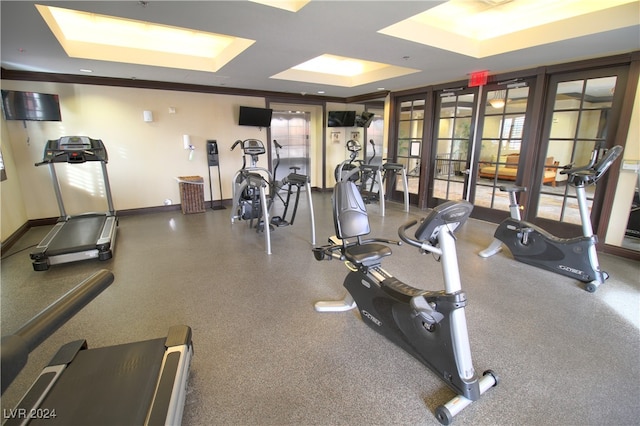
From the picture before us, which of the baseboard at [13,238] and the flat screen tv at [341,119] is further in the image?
the flat screen tv at [341,119]

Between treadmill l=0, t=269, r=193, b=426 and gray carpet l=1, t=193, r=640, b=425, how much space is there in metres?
0.27

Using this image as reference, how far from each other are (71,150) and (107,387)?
163 inches

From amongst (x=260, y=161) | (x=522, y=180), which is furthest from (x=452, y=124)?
(x=260, y=161)

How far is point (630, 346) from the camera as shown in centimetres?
225

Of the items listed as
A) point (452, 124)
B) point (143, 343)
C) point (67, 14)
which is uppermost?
point (67, 14)

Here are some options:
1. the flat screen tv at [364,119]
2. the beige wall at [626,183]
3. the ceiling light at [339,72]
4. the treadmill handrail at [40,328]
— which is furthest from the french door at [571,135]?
the treadmill handrail at [40,328]

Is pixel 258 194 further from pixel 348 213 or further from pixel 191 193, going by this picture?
pixel 348 213

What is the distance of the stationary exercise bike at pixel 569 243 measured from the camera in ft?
10.1

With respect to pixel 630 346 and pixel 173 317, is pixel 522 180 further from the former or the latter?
pixel 173 317

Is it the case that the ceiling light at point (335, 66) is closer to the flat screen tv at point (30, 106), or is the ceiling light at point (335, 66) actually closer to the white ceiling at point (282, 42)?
the white ceiling at point (282, 42)

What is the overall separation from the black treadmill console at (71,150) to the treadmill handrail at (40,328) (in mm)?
4249

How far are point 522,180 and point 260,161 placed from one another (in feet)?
17.1

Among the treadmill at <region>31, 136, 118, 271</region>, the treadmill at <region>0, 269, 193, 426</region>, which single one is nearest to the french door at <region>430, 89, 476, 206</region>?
the treadmill at <region>0, 269, 193, 426</region>

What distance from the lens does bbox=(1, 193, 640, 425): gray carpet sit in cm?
176
